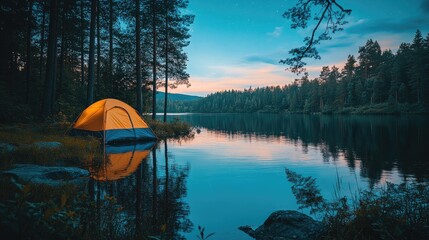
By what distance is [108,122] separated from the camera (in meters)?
15.8

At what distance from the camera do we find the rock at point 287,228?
5262 mm

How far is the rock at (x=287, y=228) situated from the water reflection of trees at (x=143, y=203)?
1.57 m

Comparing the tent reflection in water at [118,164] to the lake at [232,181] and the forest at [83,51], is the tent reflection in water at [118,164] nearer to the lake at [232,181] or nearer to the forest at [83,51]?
the lake at [232,181]

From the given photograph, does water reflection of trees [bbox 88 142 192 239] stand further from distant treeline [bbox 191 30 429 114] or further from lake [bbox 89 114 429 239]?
distant treeline [bbox 191 30 429 114]

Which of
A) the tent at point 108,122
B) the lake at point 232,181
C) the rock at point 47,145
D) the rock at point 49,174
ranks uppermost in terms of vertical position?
the tent at point 108,122

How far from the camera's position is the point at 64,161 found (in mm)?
9977

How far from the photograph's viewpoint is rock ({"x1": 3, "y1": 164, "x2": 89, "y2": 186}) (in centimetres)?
635

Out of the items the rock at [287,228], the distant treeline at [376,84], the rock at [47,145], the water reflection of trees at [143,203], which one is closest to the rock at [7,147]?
the rock at [47,145]

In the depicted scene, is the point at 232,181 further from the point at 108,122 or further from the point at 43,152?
the point at 108,122

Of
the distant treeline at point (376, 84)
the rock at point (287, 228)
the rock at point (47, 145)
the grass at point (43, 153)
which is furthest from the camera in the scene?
the distant treeline at point (376, 84)

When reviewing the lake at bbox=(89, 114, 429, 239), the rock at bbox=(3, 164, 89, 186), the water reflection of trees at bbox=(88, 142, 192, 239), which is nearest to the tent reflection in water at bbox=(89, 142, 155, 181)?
the lake at bbox=(89, 114, 429, 239)

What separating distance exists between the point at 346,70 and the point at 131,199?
98.9m

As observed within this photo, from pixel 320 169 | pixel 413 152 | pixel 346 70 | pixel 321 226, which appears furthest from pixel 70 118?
pixel 346 70

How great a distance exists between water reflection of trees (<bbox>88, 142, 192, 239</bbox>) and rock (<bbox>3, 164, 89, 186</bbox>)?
491mm
